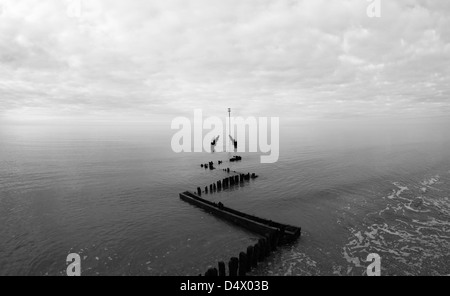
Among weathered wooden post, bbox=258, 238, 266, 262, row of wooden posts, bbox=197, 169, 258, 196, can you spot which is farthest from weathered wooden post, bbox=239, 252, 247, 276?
row of wooden posts, bbox=197, 169, 258, 196

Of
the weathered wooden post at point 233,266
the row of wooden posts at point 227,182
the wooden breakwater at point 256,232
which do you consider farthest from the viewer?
the row of wooden posts at point 227,182

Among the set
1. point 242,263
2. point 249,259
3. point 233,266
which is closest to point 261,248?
point 249,259

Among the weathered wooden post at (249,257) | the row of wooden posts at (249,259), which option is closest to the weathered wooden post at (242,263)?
the row of wooden posts at (249,259)

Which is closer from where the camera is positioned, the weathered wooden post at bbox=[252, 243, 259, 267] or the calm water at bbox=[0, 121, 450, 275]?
the weathered wooden post at bbox=[252, 243, 259, 267]

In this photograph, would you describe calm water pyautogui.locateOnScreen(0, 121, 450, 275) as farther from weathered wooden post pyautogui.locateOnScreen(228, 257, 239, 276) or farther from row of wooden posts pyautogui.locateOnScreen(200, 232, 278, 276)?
weathered wooden post pyautogui.locateOnScreen(228, 257, 239, 276)

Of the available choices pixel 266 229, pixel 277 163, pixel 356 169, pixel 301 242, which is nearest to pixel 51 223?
pixel 266 229

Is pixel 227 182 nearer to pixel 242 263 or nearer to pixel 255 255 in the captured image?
pixel 255 255

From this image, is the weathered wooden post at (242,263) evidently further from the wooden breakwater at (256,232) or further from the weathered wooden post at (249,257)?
the weathered wooden post at (249,257)
